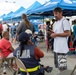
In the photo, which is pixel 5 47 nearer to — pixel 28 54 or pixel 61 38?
pixel 61 38

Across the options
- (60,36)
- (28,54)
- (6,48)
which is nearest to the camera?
(28,54)

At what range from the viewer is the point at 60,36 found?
441 cm

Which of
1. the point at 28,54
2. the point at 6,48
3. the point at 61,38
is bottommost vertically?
the point at 6,48

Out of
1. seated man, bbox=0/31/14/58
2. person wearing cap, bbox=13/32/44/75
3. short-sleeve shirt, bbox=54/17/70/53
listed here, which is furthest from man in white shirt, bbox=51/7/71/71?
seated man, bbox=0/31/14/58

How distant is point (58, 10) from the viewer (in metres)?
4.36

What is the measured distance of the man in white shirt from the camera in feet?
14.3

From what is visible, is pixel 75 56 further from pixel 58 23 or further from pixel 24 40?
pixel 24 40

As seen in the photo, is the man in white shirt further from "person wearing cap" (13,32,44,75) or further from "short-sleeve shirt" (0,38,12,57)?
"short-sleeve shirt" (0,38,12,57)

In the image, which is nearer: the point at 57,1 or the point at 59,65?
the point at 59,65

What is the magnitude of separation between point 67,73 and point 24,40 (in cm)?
99

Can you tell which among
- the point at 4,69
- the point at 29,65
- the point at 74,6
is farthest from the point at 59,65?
the point at 74,6

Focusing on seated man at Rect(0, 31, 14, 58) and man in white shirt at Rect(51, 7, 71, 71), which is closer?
man in white shirt at Rect(51, 7, 71, 71)

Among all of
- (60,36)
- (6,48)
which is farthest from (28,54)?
(6,48)

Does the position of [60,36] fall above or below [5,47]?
above
